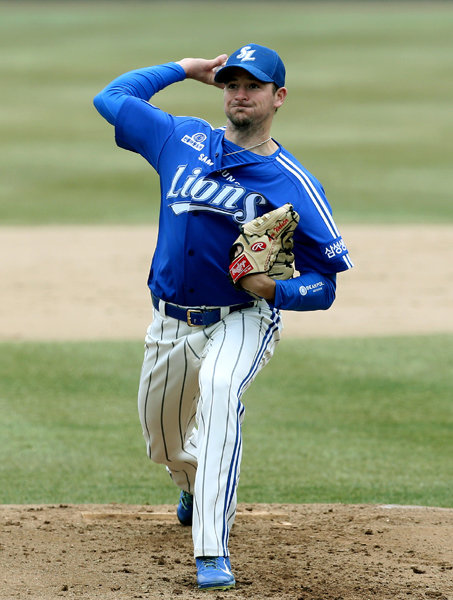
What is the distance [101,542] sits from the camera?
511cm

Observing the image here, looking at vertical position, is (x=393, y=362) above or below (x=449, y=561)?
above

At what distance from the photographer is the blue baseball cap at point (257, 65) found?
4801 millimetres

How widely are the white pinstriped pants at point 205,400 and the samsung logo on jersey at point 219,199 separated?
45 centimetres

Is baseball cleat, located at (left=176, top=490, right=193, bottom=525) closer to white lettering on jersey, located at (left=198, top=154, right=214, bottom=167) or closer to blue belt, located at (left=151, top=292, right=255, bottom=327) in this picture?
blue belt, located at (left=151, top=292, right=255, bottom=327)

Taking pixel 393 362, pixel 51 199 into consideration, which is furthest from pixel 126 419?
pixel 51 199

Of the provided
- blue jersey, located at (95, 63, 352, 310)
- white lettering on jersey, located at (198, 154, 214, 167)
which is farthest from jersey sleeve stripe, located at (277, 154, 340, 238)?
white lettering on jersey, located at (198, 154, 214, 167)

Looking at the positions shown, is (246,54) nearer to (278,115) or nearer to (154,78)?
(154,78)

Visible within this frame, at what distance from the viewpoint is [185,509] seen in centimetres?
554

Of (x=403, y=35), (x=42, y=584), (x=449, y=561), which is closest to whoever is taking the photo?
(x=42, y=584)

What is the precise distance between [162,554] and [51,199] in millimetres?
14055

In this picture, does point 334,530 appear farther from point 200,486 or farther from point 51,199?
point 51,199

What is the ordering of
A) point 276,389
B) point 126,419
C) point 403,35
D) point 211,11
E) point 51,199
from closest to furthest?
point 126,419 < point 276,389 < point 51,199 < point 403,35 < point 211,11

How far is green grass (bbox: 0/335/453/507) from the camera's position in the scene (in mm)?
6602

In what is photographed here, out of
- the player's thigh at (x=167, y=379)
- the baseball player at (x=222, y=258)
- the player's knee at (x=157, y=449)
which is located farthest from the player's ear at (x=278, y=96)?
the player's knee at (x=157, y=449)
